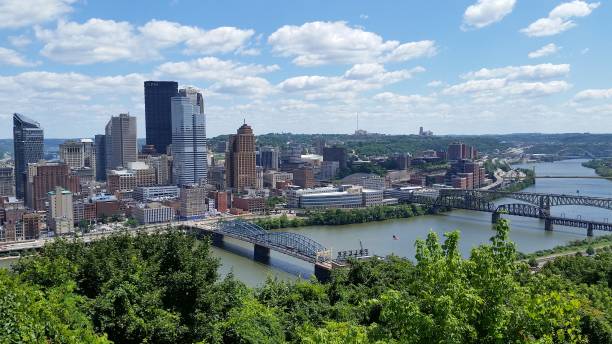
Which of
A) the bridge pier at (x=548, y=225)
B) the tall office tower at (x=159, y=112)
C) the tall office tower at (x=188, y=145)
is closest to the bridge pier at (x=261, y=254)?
the bridge pier at (x=548, y=225)

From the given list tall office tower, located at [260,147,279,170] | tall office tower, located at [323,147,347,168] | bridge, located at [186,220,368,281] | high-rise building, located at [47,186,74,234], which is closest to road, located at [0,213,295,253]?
high-rise building, located at [47,186,74,234]

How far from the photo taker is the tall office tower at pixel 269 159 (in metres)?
66.7

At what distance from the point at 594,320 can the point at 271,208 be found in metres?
38.0

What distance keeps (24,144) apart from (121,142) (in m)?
13.7

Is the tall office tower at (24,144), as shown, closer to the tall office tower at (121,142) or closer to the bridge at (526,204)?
the tall office tower at (121,142)

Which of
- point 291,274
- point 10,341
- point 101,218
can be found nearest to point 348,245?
point 291,274

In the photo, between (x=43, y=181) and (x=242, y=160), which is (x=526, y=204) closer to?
(x=242, y=160)

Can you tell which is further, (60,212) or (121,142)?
(121,142)

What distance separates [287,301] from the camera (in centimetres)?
1025

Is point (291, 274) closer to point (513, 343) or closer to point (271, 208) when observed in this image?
point (513, 343)

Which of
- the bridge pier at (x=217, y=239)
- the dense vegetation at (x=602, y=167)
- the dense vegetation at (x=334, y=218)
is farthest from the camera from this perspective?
the dense vegetation at (x=602, y=167)

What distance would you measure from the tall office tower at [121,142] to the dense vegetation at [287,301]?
54437 mm

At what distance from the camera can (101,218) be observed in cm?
3909

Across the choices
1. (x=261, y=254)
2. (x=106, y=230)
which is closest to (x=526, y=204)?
(x=261, y=254)
